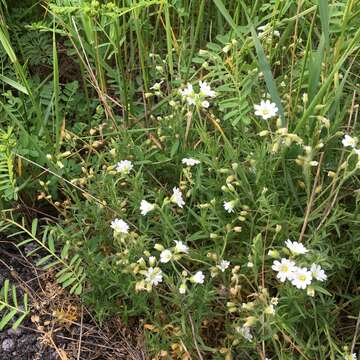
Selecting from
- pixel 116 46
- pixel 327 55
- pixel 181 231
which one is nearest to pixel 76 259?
pixel 181 231

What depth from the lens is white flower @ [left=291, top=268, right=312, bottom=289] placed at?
1298mm

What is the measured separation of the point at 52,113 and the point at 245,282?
2.60 ft

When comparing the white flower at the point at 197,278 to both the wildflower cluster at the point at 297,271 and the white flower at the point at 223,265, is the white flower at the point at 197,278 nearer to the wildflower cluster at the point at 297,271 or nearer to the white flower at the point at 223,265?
the white flower at the point at 223,265

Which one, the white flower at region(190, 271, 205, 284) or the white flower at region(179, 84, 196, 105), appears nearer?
the white flower at region(190, 271, 205, 284)

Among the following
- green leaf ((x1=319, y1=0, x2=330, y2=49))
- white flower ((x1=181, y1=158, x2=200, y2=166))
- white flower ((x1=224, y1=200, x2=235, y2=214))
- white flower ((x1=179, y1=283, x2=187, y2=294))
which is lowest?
white flower ((x1=179, y1=283, x2=187, y2=294))

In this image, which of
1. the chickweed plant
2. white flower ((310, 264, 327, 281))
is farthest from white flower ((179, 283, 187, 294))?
white flower ((310, 264, 327, 281))

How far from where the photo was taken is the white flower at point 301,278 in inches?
51.1

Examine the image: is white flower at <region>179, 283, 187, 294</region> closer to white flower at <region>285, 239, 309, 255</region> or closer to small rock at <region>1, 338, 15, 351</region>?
white flower at <region>285, 239, 309, 255</region>

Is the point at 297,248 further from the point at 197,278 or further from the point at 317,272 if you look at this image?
the point at 197,278

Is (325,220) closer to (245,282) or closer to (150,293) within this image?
(245,282)

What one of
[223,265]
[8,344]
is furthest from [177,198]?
[8,344]

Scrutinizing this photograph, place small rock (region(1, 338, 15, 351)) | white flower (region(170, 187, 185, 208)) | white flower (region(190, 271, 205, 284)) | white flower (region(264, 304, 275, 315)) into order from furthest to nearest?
small rock (region(1, 338, 15, 351)) → white flower (region(170, 187, 185, 208)) → white flower (region(190, 271, 205, 284)) → white flower (region(264, 304, 275, 315))

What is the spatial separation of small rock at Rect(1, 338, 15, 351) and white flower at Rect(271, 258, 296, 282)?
740 mm

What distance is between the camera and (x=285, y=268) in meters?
1.34
